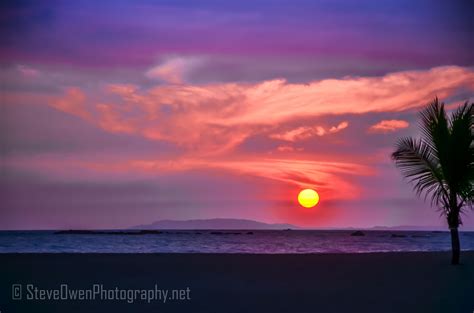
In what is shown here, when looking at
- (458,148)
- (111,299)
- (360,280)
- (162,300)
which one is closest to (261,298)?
Answer: (162,300)

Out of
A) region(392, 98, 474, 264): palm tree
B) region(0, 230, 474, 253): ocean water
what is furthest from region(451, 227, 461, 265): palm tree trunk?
region(0, 230, 474, 253): ocean water

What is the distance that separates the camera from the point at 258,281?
11781 millimetres

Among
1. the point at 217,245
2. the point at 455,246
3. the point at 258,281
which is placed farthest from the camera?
the point at 217,245

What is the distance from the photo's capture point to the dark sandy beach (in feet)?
28.3

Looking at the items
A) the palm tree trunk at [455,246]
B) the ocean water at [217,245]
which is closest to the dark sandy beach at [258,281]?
the palm tree trunk at [455,246]

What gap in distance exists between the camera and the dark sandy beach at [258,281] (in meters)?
8.63

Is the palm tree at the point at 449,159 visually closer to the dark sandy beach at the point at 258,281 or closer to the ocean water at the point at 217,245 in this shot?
the dark sandy beach at the point at 258,281

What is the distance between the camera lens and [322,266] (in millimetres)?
15070

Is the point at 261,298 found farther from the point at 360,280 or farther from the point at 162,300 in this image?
the point at 360,280

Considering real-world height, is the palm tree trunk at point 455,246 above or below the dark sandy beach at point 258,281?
above

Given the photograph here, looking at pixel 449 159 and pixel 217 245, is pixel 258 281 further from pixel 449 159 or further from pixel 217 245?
pixel 217 245

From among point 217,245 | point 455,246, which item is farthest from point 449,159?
point 217,245

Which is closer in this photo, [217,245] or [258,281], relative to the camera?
[258,281]

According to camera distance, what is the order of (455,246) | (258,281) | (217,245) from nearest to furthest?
(258,281), (455,246), (217,245)
